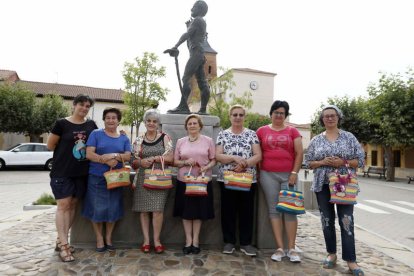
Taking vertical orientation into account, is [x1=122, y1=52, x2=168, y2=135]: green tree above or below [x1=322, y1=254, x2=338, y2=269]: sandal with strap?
above

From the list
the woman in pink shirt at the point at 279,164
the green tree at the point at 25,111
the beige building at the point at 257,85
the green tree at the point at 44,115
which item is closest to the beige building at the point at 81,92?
the green tree at the point at 44,115

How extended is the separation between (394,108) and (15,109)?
24.9 meters

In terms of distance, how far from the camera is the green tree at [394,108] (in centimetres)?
1917

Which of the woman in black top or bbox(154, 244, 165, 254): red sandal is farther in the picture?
bbox(154, 244, 165, 254): red sandal

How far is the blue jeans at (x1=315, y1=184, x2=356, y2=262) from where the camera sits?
363cm

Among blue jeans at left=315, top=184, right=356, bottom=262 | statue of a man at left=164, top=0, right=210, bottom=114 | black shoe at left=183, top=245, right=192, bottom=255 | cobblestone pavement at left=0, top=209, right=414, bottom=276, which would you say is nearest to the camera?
cobblestone pavement at left=0, top=209, right=414, bottom=276

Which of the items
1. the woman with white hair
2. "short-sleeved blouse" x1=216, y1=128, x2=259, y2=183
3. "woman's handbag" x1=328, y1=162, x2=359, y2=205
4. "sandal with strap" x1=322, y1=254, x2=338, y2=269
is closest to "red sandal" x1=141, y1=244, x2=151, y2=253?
the woman with white hair

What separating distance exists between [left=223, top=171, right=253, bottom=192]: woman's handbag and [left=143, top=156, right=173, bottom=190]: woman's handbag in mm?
702

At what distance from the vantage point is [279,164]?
3.82m

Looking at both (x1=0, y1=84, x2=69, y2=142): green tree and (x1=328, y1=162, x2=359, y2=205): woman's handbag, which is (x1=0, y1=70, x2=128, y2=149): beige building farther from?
(x1=328, y1=162, x2=359, y2=205): woman's handbag

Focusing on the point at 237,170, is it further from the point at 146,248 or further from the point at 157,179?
the point at 146,248

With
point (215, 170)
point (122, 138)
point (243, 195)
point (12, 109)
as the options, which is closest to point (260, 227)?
point (243, 195)

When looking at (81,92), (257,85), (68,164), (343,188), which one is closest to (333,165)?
(343,188)

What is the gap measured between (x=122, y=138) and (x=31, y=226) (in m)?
3.02
